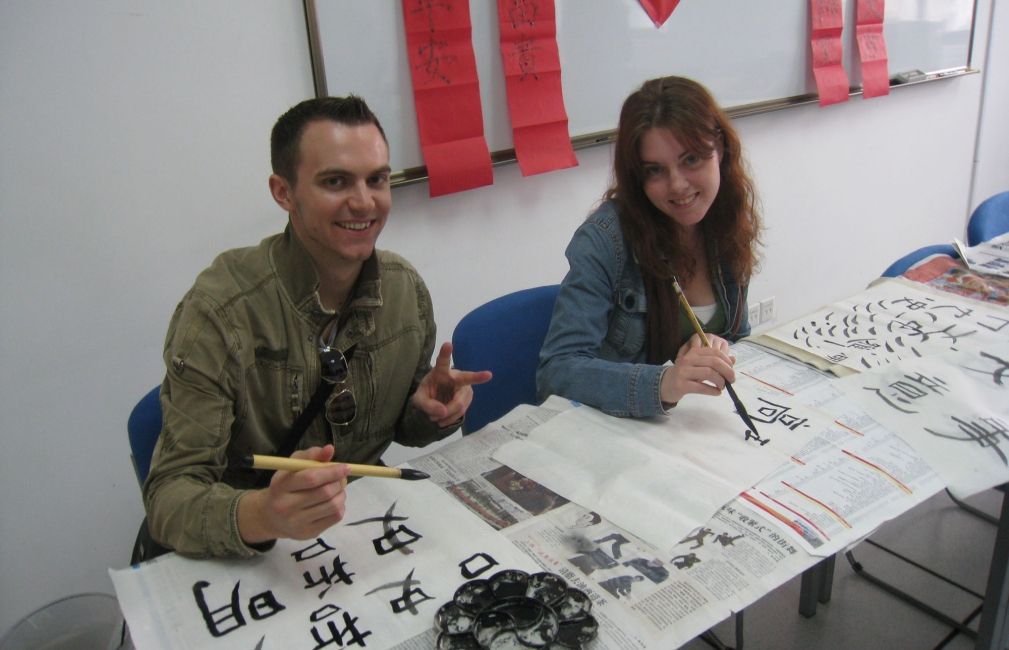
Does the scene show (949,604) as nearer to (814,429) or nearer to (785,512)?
(814,429)

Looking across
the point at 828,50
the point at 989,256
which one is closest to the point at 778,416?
the point at 989,256

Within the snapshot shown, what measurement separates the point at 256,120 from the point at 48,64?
15.0 inches

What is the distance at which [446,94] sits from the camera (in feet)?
5.72

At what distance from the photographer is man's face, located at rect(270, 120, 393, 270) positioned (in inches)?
41.7

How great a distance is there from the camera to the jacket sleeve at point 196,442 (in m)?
0.83

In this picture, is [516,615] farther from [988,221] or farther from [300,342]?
[988,221]

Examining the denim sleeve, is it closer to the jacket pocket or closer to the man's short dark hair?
the jacket pocket

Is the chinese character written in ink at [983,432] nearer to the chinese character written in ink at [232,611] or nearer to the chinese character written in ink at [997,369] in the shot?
the chinese character written in ink at [997,369]

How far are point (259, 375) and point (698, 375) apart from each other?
26.2 inches

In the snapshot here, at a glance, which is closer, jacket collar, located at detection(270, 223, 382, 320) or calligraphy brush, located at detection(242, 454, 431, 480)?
calligraphy brush, located at detection(242, 454, 431, 480)

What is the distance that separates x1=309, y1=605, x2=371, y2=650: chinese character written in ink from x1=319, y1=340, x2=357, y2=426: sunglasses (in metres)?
0.42

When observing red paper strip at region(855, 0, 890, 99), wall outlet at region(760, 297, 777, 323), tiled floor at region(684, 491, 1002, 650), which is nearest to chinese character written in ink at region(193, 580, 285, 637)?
tiled floor at region(684, 491, 1002, 650)

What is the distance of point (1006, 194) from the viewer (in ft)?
7.16

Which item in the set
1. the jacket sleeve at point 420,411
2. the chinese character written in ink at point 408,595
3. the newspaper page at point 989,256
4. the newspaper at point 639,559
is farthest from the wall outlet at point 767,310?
the chinese character written in ink at point 408,595
